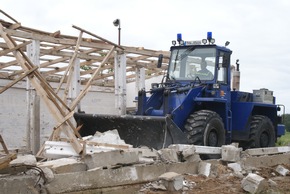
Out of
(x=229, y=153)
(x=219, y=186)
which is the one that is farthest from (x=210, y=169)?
(x=229, y=153)

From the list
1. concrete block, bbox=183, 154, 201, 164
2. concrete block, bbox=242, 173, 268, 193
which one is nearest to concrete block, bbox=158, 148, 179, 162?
concrete block, bbox=183, 154, 201, 164

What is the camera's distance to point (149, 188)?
7844mm

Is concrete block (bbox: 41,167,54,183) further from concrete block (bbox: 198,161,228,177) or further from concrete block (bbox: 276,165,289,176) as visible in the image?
concrete block (bbox: 276,165,289,176)

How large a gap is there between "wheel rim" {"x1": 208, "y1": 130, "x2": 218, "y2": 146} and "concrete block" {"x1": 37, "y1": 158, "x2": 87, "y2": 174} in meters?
3.67

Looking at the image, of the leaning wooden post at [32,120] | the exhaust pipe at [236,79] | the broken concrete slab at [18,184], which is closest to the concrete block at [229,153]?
→ the exhaust pipe at [236,79]

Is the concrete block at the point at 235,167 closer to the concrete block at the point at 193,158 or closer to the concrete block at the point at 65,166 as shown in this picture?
the concrete block at the point at 193,158

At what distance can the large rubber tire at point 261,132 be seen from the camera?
40.4ft

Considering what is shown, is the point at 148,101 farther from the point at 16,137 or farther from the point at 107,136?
the point at 16,137

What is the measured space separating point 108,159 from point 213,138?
3476 mm

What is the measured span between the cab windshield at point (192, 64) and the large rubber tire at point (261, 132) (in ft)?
7.20

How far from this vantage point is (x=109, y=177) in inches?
295

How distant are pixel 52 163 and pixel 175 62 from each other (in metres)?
5.20

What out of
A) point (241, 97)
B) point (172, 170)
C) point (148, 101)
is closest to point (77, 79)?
point (148, 101)

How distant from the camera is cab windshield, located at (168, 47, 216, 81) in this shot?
1136 centimetres
